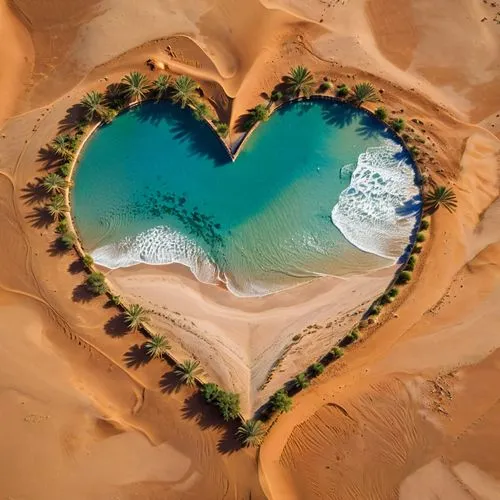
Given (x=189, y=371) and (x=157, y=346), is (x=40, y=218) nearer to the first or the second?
(x=157, y=346)

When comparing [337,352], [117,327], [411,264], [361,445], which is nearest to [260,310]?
[337,352]

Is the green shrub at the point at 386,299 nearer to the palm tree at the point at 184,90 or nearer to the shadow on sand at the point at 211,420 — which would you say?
the shadow on sand at the point at 211,420

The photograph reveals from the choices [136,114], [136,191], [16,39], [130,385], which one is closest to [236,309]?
[130,385]

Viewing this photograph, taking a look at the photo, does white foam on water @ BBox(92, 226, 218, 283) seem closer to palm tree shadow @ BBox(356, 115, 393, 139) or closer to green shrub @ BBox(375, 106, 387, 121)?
palm tree shadow @ BBox(356, 115, 393, 139)

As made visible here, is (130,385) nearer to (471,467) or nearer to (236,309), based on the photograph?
(236,309)

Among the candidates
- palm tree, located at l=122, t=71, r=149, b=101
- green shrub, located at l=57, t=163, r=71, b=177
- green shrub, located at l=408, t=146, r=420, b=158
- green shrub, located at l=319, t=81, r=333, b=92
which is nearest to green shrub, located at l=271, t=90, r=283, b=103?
green shrub, located at l=319, t=81, r=333, b=92
